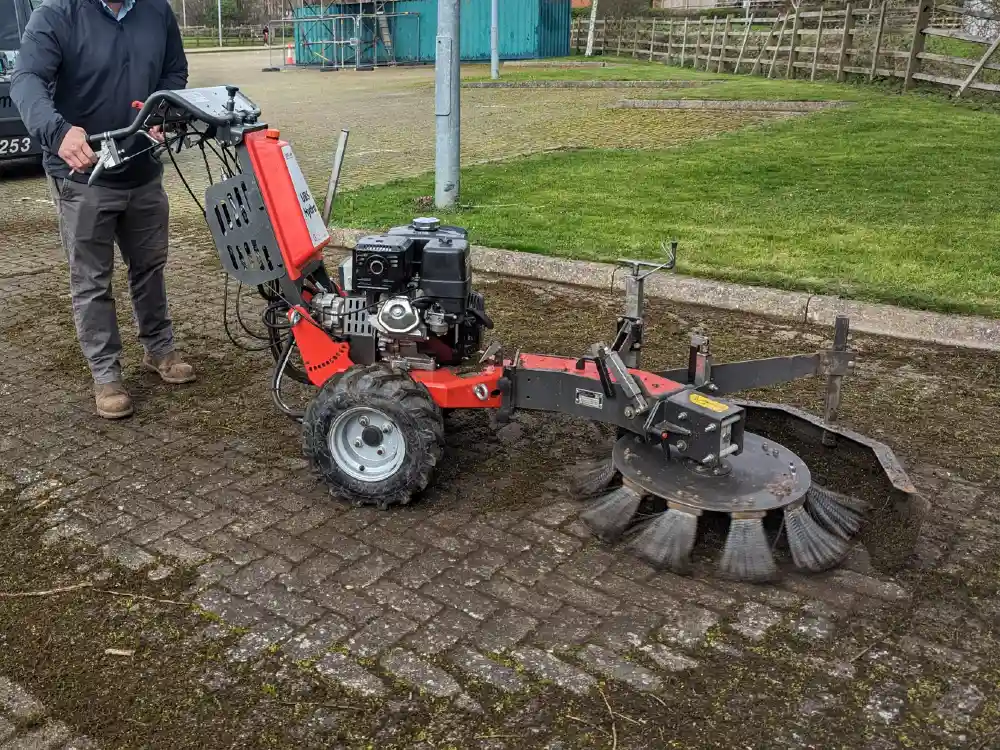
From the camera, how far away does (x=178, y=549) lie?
3.47 m

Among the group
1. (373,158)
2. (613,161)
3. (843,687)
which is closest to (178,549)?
(843,687)

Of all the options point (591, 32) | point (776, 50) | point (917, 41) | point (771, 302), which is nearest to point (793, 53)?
point (776, 50)

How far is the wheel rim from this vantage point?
3.70 meters

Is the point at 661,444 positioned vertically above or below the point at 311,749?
above

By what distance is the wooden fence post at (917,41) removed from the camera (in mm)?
16594

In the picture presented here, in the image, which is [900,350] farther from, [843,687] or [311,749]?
[311,749]

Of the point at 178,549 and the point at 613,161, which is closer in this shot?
the point at 178,549

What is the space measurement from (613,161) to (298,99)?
12.2 metres

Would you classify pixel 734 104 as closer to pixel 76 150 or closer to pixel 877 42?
pixel 877 42

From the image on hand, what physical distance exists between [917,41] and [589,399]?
15.9m

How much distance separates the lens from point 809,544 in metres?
3.31

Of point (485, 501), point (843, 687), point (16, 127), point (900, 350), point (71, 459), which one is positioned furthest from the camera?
point (16, 127)

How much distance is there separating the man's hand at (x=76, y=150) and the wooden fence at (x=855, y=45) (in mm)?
14293

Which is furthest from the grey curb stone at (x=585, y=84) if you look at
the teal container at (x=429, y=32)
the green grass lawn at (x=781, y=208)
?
the teal container at (x=429, y=32)
